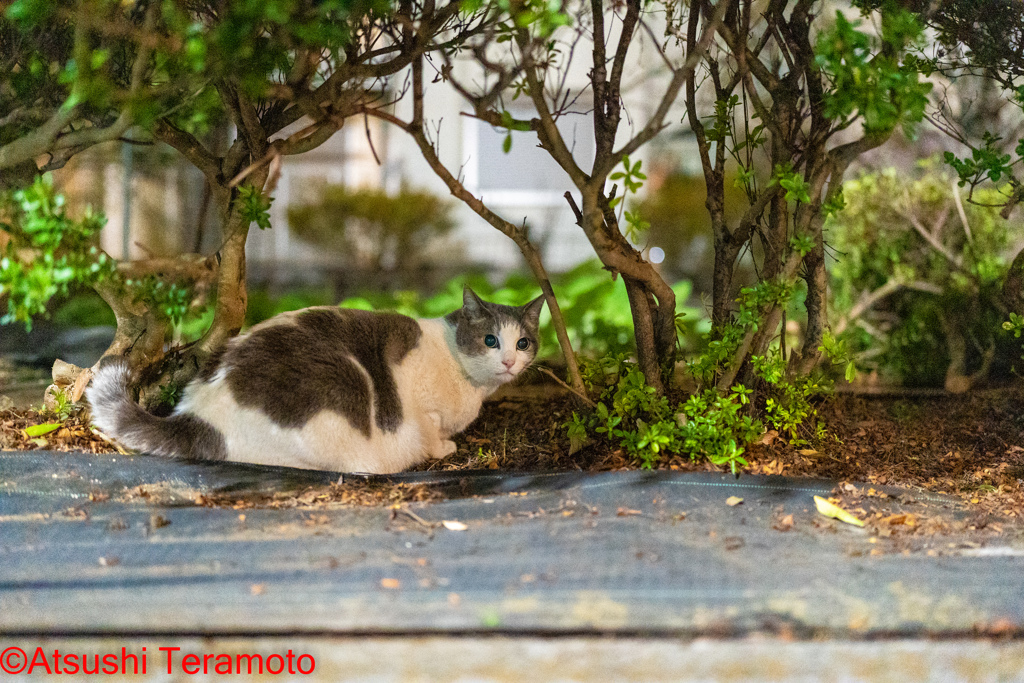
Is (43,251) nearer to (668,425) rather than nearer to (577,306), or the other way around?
(668,425)

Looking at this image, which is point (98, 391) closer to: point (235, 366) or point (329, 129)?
point (235, 366)

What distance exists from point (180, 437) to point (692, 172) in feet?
15.6

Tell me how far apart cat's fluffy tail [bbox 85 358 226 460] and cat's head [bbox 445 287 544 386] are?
0.85 m

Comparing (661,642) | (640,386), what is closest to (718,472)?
(640,386)

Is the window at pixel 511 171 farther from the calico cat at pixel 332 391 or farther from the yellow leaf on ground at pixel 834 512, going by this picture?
the yellow leaf on ground at pixel 834 512

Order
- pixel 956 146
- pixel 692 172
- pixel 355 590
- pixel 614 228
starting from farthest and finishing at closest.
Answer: pixel 692 172
pixel 956 146
pixel 614 228
pixel 355 590

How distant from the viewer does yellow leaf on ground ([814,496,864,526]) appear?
1881mm

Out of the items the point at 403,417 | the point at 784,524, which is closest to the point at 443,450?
the point at 403,417

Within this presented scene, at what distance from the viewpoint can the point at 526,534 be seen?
173 cm

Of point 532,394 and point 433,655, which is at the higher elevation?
point 532,394

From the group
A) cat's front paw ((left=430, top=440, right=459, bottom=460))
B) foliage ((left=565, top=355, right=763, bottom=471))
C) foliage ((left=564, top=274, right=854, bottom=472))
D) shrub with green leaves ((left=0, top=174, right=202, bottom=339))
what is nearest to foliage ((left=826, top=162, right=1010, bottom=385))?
foliage ((left=564, top=274, right=854, bottom=472))

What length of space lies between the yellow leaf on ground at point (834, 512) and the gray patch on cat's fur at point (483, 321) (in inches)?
42.8

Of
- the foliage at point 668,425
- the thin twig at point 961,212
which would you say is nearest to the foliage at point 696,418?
the foliage at point 668,425

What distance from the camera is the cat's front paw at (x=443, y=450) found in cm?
251
